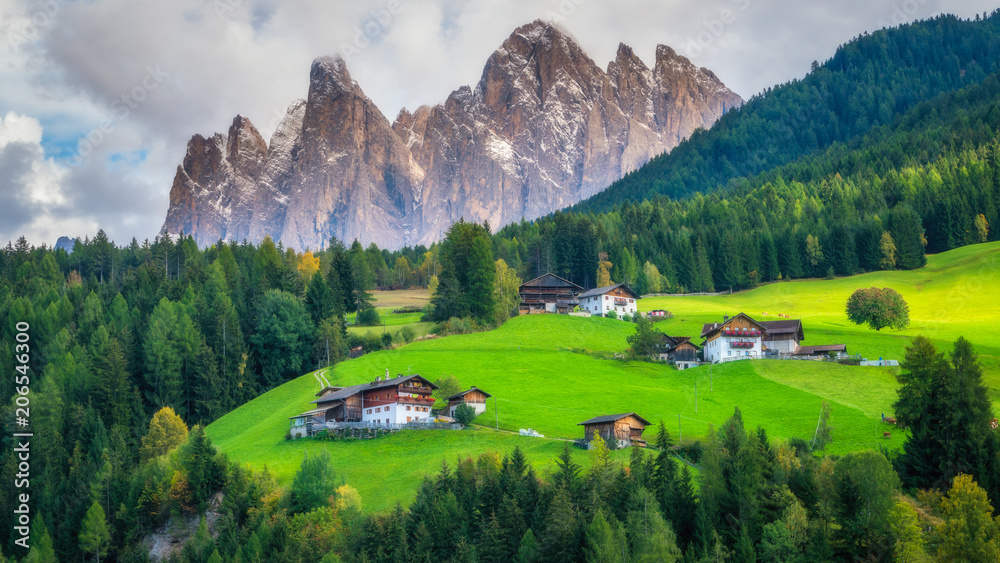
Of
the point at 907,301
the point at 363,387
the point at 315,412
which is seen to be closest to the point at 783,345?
the point at 907,301

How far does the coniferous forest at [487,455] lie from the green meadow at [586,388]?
409 centimetres

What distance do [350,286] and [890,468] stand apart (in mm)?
89890

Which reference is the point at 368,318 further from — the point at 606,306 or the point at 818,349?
the point at 818,349

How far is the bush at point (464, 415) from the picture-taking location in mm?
73875

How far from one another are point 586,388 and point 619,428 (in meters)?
17.5

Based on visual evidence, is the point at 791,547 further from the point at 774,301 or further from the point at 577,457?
the point at 774,301

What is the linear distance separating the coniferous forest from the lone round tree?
139ft

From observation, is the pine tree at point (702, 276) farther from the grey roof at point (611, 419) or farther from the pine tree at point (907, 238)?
the grey roof at point (611, 419)

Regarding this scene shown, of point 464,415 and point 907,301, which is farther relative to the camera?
point 907,301

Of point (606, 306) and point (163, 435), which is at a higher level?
point (606, 306)

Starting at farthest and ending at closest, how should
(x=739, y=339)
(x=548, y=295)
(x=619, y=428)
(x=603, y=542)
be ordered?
(x=548, y=295) → (x=739, y=339) → (x=619, y=428) → (x=603, y=542)

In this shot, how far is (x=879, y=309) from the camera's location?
101438mm

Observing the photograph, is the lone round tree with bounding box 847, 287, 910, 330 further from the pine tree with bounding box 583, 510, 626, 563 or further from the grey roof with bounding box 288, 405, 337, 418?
the grey roof with bounding box 288, 405, 337, 418

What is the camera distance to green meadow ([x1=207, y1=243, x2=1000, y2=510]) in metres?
66.4
